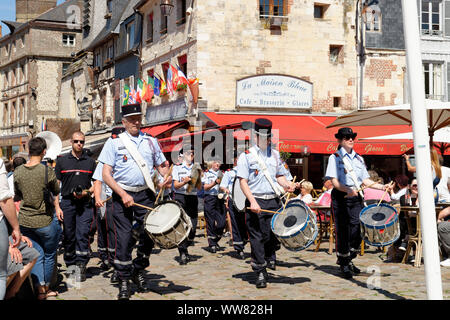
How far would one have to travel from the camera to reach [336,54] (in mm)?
22109

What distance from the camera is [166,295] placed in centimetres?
650

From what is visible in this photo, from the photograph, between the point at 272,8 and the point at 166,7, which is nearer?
the point at 272,8

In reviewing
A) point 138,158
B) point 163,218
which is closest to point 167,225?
point 163,218

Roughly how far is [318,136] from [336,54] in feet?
14.8

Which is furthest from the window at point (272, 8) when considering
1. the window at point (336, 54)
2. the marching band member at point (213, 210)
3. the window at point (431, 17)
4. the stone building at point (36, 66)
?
the stone building at point (36, 66)

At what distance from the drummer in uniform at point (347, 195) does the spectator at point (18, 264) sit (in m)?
3.91

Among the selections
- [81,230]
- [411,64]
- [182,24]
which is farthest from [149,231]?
[182,24]

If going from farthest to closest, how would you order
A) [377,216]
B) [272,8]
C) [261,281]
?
1. [272,8]
2. [377,216]
3. [261,281]

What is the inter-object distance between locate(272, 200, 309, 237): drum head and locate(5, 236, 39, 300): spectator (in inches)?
106

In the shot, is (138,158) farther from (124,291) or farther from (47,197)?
(124,291)

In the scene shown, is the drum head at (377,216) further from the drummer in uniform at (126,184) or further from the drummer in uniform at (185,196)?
the drummer in uniform at (126,184)

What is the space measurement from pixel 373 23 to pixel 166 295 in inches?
701
